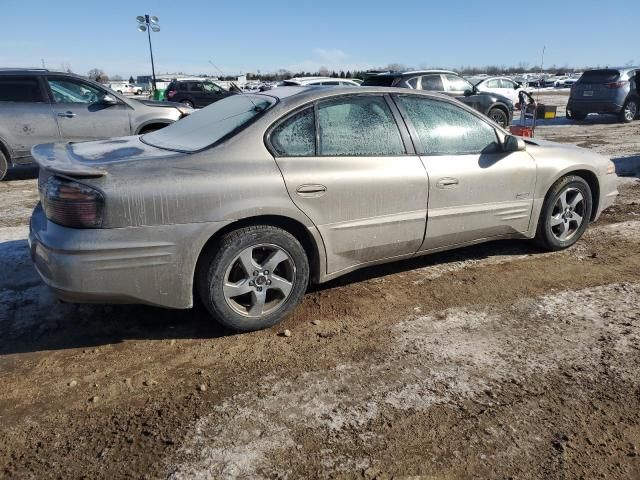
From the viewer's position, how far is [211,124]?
3648 millimetres

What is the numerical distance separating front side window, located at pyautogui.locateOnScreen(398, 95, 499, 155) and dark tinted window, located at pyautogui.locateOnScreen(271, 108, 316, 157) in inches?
33.0

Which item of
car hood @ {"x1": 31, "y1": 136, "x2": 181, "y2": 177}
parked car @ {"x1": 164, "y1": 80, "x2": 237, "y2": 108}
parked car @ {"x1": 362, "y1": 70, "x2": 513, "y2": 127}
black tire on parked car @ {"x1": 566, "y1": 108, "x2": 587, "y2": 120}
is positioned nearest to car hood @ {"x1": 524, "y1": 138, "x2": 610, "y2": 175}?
car hood @ {"x1": 31, "y1": 136, "x2": 181, "y2": 177}

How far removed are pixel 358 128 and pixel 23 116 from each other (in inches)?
246

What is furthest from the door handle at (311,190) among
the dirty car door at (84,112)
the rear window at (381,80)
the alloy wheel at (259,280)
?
the rear window at (381,80)

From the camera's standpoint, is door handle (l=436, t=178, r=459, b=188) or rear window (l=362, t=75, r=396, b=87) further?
rear window (l=362, t=75, r=396, b=87)

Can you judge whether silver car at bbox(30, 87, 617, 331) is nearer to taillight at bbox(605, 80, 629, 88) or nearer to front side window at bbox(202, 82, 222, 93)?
taillight at bbox(605, 80, 629, 88)

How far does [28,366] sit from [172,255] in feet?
3.40

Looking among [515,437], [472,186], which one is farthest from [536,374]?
[472,186]

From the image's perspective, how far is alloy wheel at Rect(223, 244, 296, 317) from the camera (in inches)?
125

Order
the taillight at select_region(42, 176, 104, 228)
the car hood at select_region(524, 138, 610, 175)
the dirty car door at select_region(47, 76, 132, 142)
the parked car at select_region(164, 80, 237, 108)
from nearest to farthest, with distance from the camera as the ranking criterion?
the taillight at select_region(42, 176, 104, 228)
the car hood at select_region(524, 138, 610, 175)
the dirty car door at select_region(47, 76, 132, 142)
the parked car at select_region(164, 80, 237, 108)

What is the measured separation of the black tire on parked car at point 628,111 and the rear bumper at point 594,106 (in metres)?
0.29

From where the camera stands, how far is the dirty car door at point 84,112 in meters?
7.86

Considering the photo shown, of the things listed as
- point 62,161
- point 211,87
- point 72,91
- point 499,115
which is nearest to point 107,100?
point 72,91

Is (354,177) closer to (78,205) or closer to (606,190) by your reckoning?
(78,205)
